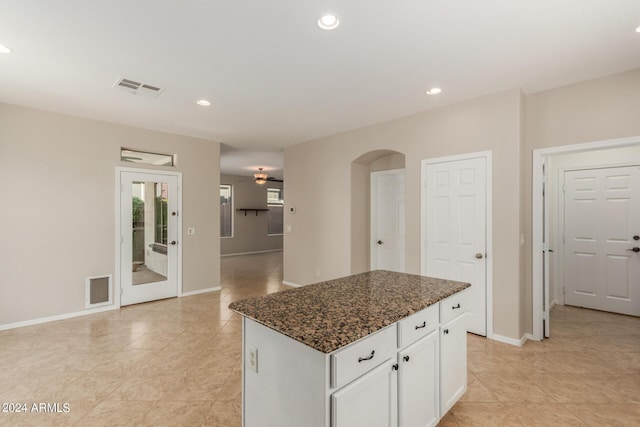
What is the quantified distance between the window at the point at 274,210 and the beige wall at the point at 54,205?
6.57m

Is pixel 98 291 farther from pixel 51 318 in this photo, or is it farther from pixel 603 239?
pixel 603 239

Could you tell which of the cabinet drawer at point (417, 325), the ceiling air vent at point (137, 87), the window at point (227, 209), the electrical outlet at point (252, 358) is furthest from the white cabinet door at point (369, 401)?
the window at point (227, 209)

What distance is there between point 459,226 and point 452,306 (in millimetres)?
1827

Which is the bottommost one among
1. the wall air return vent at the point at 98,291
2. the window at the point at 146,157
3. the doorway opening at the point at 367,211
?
the wall air return vent at the point at 98,291

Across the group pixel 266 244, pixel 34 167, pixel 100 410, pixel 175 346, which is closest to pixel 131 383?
pixel 100 410

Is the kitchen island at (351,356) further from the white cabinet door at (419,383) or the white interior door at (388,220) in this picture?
the white interior door at (388,220)

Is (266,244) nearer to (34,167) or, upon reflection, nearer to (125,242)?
(125,242)

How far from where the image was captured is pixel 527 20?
7.07 ft

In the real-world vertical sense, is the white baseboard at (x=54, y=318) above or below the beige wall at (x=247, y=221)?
below

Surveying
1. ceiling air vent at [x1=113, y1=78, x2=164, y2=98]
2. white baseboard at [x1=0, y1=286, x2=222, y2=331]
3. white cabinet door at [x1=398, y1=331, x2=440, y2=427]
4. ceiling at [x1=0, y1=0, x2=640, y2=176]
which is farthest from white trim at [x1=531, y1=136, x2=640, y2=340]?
white baseboard at [x1=0, y1=286, x2=222, y2=331]

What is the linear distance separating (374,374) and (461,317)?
1.07 metres

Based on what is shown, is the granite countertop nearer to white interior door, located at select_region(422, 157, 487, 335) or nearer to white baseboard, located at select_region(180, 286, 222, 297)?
white interior door, located at select_region(422, 157, 487, 335)

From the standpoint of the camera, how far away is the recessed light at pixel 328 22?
6.92ft

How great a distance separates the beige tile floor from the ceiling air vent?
2.75 metres
